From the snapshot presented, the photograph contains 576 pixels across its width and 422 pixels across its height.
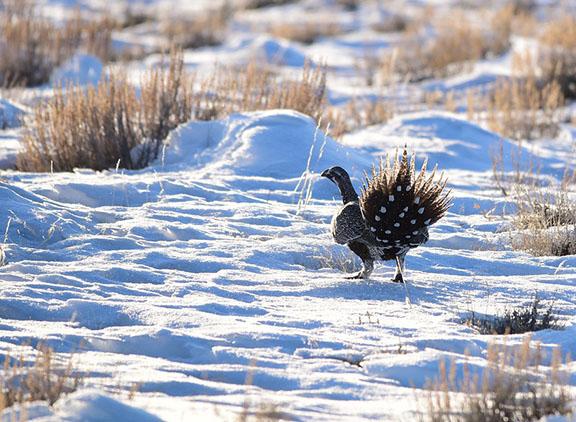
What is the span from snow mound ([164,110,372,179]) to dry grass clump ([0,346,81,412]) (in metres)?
4.43

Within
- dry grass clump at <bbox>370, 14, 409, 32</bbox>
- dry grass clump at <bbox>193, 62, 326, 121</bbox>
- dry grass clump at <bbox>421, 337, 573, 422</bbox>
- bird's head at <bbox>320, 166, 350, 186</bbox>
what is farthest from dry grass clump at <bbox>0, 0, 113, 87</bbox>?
dry grass clump at <bbox>421, 337, 573, 422</bbox>

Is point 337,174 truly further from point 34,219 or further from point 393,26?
point 393,26

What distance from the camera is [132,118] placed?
8.60 meters

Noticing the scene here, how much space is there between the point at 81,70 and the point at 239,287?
822cm

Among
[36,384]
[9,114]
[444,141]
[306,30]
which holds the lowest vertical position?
[36,384]

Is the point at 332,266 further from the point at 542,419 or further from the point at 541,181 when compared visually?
the point at 541,181

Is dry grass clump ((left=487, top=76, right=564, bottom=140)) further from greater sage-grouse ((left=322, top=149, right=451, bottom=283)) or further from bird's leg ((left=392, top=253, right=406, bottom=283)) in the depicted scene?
greater sage-grouse ((left=322, top=149, right=451, bottom=283))

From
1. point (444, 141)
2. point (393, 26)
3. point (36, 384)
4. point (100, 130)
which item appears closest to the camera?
point (36, 384)

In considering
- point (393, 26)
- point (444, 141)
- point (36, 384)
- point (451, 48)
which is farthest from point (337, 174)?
point (393, 26)

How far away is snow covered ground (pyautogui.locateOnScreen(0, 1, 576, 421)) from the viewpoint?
3.50m

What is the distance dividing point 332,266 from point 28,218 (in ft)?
5.96

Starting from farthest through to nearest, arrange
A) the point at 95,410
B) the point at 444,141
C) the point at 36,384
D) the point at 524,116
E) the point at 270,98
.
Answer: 1. the point at 524,116
2. the point at 444,141
3. the point at 270,98
4. the point at 36,384
5. the point at 95,410

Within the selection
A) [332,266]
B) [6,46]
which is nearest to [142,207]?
[332,266]

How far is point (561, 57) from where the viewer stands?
13172 mm
